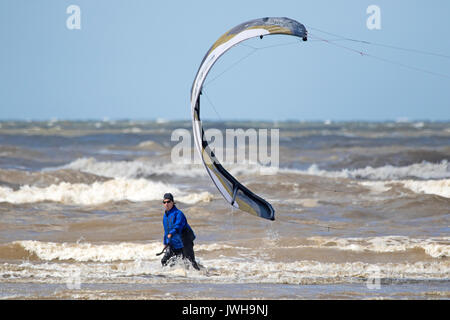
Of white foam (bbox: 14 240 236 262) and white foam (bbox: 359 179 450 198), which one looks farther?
white foam (bbox: 359 179 450 198)

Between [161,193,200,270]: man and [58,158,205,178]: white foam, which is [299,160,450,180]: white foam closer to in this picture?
[58,158,205,178]: white foam

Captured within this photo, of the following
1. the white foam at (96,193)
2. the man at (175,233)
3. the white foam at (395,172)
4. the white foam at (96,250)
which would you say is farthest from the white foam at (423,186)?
the man at (175,233)

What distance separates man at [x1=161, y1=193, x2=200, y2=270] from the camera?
9.77 meters

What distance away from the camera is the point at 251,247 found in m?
12.6

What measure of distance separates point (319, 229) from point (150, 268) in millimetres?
4691

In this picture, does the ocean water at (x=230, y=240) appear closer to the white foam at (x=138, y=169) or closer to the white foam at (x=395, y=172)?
the white foam at (x=395, y=172)

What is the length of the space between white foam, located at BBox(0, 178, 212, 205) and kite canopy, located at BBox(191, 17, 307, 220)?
7.69 metres

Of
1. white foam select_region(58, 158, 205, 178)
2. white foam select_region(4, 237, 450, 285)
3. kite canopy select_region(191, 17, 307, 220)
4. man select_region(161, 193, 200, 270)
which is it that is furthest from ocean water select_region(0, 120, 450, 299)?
kite canopy select_region(191, 17, 307, 220)

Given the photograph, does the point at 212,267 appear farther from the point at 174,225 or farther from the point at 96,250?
the point at 96,250

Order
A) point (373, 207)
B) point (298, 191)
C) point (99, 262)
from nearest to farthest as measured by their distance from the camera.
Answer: point (99, 262), point (373, 207), point (298, 191)

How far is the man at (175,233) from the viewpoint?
32.0 ft

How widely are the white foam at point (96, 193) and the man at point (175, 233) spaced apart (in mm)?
8429

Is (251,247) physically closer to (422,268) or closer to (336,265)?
(336,265)

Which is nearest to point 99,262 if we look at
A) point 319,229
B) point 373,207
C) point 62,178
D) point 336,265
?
point 336,265
